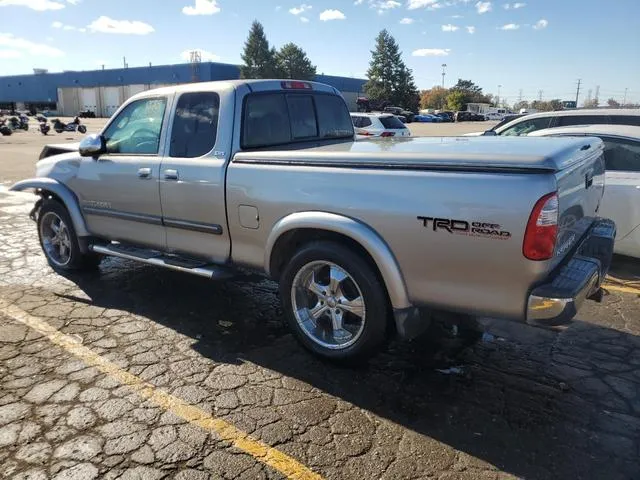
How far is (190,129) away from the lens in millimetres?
4516

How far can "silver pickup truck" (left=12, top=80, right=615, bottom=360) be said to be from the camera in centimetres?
286

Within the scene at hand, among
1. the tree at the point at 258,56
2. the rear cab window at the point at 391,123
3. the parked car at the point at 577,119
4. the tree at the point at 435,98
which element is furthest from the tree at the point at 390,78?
the parked car at the point at 577,119

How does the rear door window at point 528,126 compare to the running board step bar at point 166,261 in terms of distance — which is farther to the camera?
the rear door window at point 528,126

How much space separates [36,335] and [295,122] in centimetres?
283

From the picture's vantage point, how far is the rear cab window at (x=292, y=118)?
14.2ft

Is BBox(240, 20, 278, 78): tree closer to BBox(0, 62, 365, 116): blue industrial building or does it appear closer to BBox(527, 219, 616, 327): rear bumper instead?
BBox(0, 62, 365, 116): blue industrial building

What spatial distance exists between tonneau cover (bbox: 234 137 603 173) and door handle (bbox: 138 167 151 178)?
1114mm

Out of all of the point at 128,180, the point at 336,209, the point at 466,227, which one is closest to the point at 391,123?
the point at 128,180

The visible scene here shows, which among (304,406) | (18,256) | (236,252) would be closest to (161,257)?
(236,252)

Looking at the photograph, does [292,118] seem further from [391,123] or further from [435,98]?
[435,98]

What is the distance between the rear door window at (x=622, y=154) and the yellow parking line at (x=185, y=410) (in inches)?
193

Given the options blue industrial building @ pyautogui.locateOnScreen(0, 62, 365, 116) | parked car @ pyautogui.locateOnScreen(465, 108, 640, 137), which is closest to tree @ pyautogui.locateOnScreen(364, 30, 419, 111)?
blue industrial building @ pyautogui.locateOnScreen(0, 62, 365, 116)

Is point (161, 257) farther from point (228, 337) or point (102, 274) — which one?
point (102, 274)

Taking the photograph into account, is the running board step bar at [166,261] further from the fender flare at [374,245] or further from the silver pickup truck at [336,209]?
the fender flare at [374,245]
